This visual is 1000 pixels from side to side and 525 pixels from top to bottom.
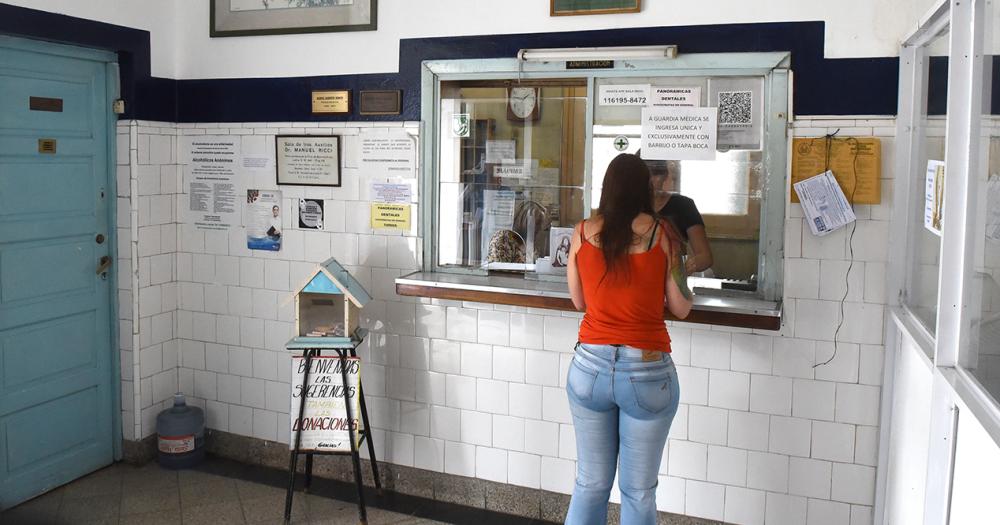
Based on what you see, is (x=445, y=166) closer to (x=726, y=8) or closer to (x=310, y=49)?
(x=310, y=49)

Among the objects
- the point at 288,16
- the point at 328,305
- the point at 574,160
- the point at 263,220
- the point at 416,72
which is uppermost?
the point at 288,16

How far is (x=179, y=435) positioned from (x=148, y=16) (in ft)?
7.32

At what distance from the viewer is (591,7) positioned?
3.72 m

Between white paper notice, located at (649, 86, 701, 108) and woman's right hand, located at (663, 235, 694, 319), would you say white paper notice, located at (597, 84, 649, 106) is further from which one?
woman's right hand, located at (663, 235, 694, 319)

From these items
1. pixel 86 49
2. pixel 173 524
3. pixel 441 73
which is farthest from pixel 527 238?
pixel 86 49

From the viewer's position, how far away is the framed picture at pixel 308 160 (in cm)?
429

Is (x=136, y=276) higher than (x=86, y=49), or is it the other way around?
(x=86, y=49)

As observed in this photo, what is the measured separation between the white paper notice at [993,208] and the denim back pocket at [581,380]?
1380 mm

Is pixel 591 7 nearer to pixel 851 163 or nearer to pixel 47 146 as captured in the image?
pixel 851 163

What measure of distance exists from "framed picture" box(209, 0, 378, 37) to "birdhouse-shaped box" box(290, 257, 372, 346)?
1194mm

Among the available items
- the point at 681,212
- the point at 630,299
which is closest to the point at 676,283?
the point at 630,299

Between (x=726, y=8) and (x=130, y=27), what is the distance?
9.79ft

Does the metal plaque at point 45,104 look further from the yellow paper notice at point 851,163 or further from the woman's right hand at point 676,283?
the yellow paper notice at point 851,163

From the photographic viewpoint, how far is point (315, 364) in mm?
3996
